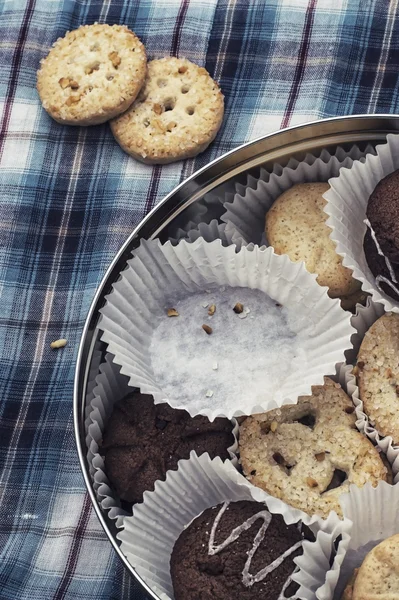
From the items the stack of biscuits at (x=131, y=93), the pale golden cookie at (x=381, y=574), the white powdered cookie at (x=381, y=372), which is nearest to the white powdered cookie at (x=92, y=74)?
the stack of biscuits at (x=131, y=93)

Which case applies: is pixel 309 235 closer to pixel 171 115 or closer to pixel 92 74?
pixel 171 115

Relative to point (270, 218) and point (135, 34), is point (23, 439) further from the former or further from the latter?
point (135, 34)

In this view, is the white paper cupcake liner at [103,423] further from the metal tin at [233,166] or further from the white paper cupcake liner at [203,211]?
the white paper cupcake liner at [203,211]

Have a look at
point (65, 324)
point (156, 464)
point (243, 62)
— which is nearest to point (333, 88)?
point (243, 62)

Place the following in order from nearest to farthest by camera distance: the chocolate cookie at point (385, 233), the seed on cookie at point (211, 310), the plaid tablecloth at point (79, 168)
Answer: the chocolate cookie at point (385, 233) < the seed on cookie at point (211, 310) < the plaid tablecloth at point (79, 168)

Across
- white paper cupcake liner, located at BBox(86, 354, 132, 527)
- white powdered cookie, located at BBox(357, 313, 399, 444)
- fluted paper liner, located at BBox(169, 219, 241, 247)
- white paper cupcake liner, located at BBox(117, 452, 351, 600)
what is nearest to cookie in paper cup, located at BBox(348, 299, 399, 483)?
white powdered cookie, located at BBox(357, 313, 399, 444)
